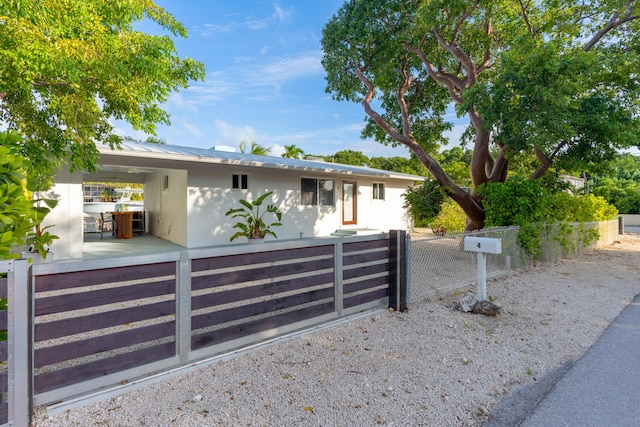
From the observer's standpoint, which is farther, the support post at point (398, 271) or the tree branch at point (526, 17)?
the tree branch at point (526, 17)

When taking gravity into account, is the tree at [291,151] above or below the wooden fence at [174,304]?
above

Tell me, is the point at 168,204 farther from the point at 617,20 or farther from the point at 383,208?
the point at 617,20

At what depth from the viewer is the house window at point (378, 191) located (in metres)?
15.1

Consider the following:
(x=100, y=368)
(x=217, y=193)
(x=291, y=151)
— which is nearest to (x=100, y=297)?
(x=100, y=368)

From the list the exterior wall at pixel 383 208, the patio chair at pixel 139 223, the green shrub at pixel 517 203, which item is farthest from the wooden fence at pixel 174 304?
the patio chair at pixel 139 223

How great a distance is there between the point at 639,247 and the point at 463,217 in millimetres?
5889

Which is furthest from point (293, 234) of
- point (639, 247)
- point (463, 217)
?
point (639, 247)

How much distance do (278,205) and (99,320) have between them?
921 cm

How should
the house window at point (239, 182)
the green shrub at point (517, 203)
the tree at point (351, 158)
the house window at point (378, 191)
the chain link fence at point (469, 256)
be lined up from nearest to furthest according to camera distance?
the chain link fence at point (469, 256)
the green shrub at point (517, 203)
the house window at point (239, 182)
the house window at point (378, 191)
the tree at point (351, 158)

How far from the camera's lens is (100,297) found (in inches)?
101

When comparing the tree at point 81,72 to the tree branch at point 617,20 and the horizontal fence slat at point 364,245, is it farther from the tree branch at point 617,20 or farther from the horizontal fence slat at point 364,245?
the tree branch at point 617,20

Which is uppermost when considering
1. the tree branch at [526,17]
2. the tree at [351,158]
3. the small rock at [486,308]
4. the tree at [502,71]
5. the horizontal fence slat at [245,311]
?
the tree at [351,158]

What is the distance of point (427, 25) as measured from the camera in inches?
316

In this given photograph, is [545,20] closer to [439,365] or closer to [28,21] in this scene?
[439,365]
